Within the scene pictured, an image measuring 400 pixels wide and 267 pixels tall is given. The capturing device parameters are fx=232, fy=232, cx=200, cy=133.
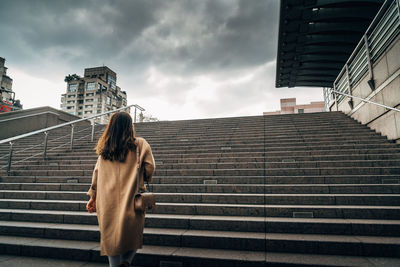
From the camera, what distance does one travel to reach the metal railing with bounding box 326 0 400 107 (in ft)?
20.0

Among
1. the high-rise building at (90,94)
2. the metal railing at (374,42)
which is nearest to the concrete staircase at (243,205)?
the metal railing at (374,42)

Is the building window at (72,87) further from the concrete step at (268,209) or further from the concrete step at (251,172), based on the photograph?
the concrete step at (268,209)

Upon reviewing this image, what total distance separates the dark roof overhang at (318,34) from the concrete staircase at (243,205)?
181 inches

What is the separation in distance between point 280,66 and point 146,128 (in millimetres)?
7810

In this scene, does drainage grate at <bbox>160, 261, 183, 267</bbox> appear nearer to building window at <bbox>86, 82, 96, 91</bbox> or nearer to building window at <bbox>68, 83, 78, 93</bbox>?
building window at <bbox>86, 82, 96, 91</bbox>

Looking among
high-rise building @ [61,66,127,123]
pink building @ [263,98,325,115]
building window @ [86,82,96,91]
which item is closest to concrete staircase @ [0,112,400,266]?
pink building @ [263,98,325,115]

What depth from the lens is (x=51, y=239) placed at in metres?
3.42

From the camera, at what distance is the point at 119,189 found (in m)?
1.91

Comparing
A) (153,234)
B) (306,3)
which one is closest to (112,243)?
(153,234)

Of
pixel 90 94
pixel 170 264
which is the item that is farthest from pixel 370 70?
pixel 90 94

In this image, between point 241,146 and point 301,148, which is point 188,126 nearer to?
point 241,146

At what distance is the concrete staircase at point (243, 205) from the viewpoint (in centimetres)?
280

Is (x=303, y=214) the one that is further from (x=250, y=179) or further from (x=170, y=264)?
(x=170, y=264)

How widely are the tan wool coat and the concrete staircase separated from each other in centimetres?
115
